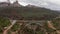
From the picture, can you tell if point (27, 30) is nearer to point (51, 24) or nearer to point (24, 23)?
point (24, 23)

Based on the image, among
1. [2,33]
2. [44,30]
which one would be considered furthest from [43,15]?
[2,33]

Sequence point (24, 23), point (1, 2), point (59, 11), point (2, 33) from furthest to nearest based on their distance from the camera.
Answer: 1. point (1, 2)
2. point (59, 11)
3. point (24, 23)
4. point (2, 33)

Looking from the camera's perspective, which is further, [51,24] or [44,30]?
[51,24]

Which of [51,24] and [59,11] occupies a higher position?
[51,24]

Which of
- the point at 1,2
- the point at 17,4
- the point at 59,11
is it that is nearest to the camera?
the point at 59,11

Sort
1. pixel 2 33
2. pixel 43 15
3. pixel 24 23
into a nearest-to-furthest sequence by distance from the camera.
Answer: pixel 2 33 < pixel 24 23 < pixel 43 15

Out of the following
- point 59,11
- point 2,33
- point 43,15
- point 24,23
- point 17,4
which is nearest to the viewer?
point 2,33

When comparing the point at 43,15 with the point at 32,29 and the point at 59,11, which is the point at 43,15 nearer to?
the point at 59,11

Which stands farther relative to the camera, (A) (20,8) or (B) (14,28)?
(A) (20,8)

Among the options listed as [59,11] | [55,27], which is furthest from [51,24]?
[59,11]
